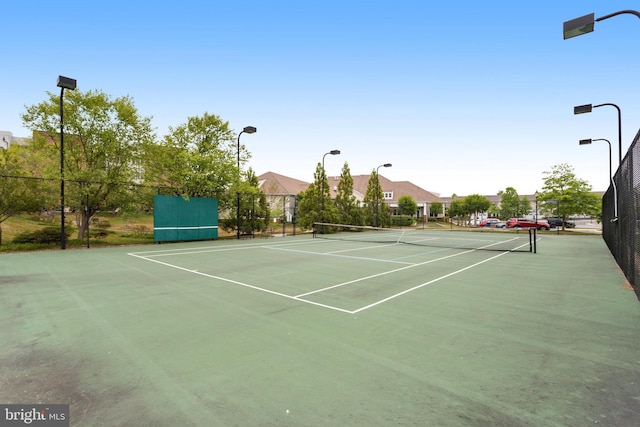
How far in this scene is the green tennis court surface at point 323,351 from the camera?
8.01ft

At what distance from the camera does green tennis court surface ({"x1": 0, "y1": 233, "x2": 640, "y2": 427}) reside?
2.44 meters

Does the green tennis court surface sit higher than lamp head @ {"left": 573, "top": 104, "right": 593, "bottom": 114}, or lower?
lower

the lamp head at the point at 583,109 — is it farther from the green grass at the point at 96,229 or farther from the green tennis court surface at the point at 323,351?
→ the green grass at the point at 96,229

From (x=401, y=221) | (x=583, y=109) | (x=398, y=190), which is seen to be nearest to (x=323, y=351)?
(x=583, y=109)

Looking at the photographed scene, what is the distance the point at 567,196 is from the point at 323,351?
117 ft

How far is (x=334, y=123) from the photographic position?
91.9 feet

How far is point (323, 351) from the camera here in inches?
140

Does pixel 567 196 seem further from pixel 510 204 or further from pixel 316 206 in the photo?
pixel 510 204

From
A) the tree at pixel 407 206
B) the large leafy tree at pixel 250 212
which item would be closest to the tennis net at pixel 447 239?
the large leafy tree at pixel 250 212

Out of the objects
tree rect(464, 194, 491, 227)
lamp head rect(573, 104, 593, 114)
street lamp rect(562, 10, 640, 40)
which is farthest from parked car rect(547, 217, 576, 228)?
street lamp rect(562, 10, 640, 40)

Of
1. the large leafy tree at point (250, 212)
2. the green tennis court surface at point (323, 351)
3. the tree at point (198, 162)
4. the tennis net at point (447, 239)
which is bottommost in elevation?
the tennis net at point (447, 239)

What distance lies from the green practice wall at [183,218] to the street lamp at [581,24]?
1803cm

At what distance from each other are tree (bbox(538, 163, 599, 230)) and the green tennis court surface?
28.4 meters

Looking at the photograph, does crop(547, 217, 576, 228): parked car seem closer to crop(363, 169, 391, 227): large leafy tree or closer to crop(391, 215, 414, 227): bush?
crop(391, 215, 414, 227): bush
